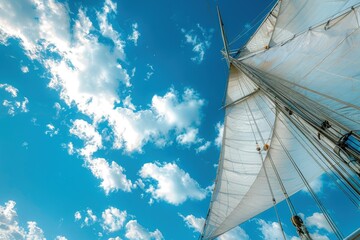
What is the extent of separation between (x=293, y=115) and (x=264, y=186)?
5.21 meters

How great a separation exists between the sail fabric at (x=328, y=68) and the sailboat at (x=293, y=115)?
0.03m

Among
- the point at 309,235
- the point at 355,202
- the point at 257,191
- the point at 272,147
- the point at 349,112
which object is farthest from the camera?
the point at 272,147

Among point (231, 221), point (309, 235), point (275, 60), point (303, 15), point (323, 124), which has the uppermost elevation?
point (303, 15)

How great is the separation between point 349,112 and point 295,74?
339 cm

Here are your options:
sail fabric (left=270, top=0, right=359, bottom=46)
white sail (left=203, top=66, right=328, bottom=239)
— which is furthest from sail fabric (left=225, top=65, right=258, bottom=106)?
sail fabric (left=270, top=0, right=359, bottom=46)

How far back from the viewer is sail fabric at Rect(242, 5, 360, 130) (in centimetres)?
659

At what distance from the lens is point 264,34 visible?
52.0 ft

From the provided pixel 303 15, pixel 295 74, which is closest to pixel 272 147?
pixel 295 74

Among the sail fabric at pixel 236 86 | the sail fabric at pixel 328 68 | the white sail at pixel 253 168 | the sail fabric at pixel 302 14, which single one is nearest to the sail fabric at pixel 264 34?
the sail fabric at pixel 302 14

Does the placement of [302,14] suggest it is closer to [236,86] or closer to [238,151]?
[236,86]

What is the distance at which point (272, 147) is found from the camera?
1178 centimetres

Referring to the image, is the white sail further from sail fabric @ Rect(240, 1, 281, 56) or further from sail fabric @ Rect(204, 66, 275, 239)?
sail fabric @ Rect(240, 1, 281, 56)

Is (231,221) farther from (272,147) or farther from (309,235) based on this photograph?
(309,235)

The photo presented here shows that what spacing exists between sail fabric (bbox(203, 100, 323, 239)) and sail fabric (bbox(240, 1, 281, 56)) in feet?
21.8
